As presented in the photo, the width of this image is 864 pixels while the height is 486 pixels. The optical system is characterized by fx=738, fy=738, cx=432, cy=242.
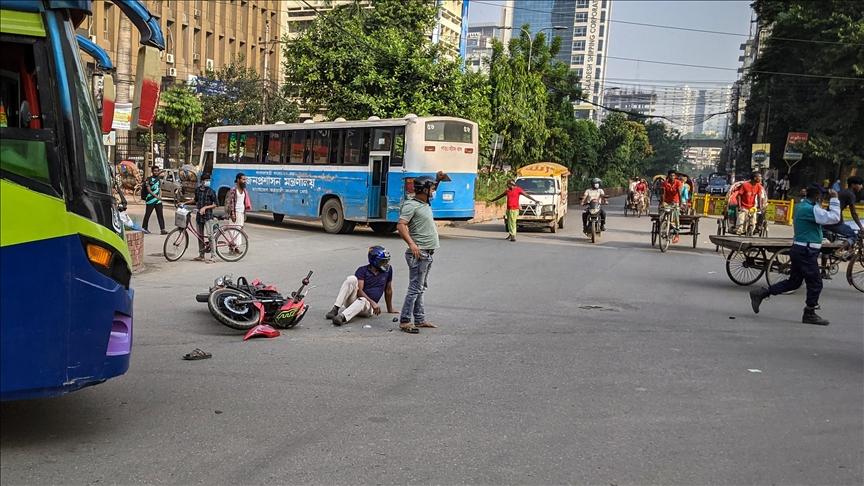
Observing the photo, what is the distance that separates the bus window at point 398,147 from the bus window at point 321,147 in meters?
2.49

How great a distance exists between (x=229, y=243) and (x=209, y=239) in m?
0.39

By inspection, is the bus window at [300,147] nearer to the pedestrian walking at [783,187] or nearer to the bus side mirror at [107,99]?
the bus side mirror at [107,99]

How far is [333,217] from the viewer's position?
2198 cm

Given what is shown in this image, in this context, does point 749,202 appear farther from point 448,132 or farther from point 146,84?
point 146,84

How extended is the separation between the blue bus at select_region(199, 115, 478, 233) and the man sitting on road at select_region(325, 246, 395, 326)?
442 inches

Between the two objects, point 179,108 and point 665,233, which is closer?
point 665,233

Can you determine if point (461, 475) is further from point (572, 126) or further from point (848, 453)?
point (572, 126)

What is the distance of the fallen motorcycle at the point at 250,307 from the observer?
A: 26.5 ft

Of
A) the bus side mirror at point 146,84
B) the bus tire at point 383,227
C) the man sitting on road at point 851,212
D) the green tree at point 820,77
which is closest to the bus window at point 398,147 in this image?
the bus tire at point 383,227

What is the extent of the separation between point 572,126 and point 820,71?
53.7 ft

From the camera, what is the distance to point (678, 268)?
15312 mm

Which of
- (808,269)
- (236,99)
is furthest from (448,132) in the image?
(236,99)

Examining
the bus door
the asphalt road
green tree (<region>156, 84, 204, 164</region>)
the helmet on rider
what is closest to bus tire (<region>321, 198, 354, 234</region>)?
the bus door

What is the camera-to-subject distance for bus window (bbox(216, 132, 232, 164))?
25.1 metres
